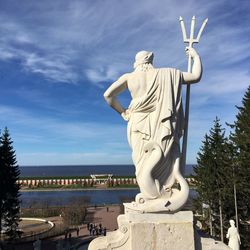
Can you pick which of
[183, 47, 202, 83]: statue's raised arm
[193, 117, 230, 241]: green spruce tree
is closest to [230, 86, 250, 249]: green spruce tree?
[193, 117, 230, 241]: green spruce tree

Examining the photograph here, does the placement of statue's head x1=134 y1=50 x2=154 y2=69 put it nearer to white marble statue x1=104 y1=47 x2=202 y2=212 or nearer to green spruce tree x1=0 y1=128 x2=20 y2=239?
white marble statue x1=104 y1=47 x2=202 y2=212

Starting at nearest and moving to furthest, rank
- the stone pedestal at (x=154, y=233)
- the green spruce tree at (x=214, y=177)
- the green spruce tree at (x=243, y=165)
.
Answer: the stone pedestal at (x=154, y=233), the green spruce tree at (x=243, y=165), the green spruce tree at (x=214, y=177)

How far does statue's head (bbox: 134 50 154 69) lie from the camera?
24.0ft

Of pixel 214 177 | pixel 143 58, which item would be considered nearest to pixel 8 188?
pixel 214 177

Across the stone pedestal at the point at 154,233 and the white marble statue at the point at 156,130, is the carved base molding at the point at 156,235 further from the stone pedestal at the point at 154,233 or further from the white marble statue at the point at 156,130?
the white marble statue at the point at 156,130

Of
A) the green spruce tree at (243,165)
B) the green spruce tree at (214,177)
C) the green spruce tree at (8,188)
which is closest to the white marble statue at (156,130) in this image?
the green spruce tree at (243,165)

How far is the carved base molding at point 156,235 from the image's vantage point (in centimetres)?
632

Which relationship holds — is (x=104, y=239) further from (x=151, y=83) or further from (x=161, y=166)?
(x=151, y=83)

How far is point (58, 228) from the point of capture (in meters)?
31.3

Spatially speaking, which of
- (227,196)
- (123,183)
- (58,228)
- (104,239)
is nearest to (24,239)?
(58,228)

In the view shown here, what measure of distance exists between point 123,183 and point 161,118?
84.7 metres

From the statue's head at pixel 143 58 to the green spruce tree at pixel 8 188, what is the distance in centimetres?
2177

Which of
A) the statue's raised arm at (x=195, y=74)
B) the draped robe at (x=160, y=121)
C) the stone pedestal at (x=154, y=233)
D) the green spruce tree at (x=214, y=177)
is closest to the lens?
the stone pedestal at (x=154, y=233)

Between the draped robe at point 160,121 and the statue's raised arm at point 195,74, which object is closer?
the draped robe at point 160,121
